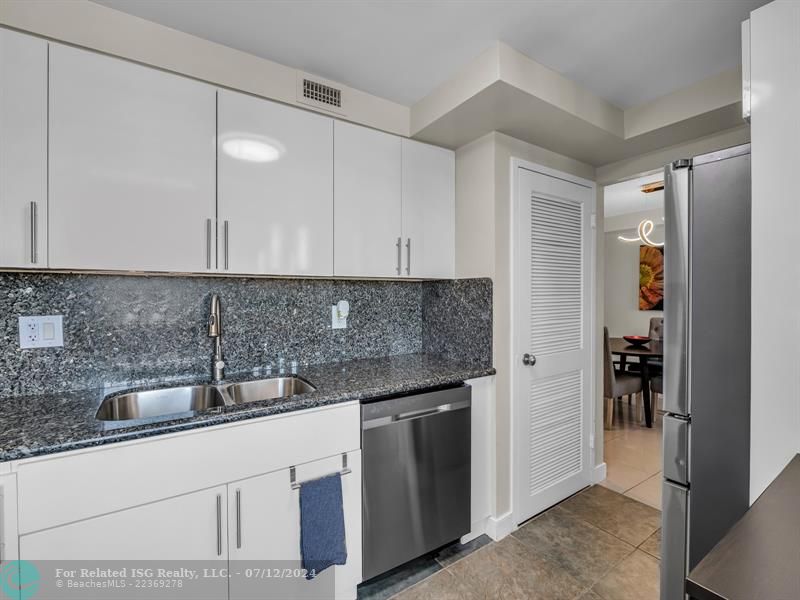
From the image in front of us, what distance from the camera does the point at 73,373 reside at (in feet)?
5.25

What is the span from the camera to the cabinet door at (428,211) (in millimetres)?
2166

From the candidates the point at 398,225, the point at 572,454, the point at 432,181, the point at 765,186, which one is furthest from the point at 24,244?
the point at 572,454

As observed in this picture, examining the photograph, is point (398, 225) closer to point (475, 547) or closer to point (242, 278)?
point (242, 278)

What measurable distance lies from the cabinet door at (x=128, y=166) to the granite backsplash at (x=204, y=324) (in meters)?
0.34

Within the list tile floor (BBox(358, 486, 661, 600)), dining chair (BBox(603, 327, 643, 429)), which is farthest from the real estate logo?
dining chair (BBox(603, 327, 643, 429))

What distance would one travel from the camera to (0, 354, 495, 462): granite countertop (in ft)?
3.60

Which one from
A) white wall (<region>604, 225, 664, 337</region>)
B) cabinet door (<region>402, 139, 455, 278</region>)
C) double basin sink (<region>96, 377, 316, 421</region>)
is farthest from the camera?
white wall (<region>604, 225, 664, 337</region>)

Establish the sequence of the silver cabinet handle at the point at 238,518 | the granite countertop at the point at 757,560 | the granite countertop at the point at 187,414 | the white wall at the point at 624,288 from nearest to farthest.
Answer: the granite countertop at the point at 757,560, the granite countertop at the point at 187,414, the silver cabinet handle at the point at 238,518, the white wall at the point at 624,288

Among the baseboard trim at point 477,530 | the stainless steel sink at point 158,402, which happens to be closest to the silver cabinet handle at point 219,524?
the stainless steel sink at point 158,402

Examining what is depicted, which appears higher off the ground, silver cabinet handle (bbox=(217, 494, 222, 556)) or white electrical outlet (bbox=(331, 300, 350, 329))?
white electrical outlet (bbox=(331, 300, 350, 329))

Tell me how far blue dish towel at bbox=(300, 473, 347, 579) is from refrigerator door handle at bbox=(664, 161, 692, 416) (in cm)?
128

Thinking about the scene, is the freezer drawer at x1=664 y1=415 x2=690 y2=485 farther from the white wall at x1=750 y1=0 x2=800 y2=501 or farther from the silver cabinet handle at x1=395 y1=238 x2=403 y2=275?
the silver cabinet handle at x1=395 y1=238 x2=403 y2=275

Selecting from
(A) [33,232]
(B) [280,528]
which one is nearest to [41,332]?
(A) [33,232]

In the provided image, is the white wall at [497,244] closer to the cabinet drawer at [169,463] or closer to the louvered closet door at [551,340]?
the louvered closet door at [551,340]
